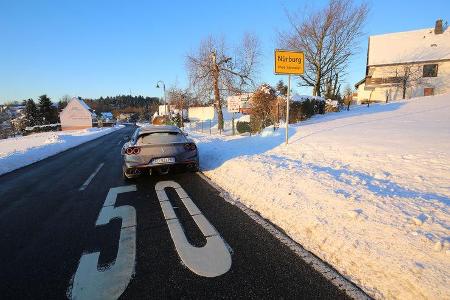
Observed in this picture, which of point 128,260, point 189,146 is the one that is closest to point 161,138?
point 189,146

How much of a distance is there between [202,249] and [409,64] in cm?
4488

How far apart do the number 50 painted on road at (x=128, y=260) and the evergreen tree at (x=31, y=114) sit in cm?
7564

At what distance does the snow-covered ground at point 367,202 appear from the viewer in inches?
114

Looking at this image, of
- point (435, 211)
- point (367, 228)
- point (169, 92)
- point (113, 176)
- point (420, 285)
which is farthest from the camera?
point (169, 92)

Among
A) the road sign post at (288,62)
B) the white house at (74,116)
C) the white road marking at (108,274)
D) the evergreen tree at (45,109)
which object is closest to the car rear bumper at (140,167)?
the white road marking at (108,274)

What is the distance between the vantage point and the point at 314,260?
3.27 meters

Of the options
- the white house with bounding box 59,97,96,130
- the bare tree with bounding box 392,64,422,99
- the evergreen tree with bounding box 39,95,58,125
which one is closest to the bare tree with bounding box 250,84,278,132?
the bare tree with bounding box 392,64,422,99

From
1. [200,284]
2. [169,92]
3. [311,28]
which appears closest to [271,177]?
[200,284]

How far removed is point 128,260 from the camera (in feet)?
11.1

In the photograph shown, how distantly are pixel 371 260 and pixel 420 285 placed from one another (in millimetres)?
526

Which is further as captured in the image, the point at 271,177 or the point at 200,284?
the point at 271,177

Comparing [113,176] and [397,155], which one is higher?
[397,155]

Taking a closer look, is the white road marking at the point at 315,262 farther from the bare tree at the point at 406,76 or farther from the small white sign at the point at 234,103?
the bare tree at the point at 406,76

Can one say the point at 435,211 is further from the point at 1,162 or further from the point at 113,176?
the point at 1,162
